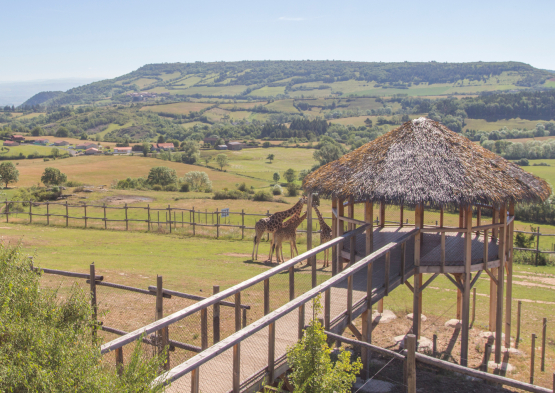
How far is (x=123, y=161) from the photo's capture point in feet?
285

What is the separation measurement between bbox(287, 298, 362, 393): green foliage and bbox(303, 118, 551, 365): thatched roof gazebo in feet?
13.4

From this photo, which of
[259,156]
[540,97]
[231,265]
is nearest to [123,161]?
[259,156]

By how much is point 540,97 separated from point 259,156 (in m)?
103

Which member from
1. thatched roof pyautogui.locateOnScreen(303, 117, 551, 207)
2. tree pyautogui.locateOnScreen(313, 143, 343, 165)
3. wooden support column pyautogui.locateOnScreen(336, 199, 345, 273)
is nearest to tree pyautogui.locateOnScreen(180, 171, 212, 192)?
tree pyautogui.locateOnScreen(313, 143, 343, 165)

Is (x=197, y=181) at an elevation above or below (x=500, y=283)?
below

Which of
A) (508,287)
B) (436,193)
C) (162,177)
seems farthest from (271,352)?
(162,177)

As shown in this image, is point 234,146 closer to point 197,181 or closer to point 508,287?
point 197,181

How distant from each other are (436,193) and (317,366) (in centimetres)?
587

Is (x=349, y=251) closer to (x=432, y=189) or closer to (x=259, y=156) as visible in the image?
(x=432, y=189)

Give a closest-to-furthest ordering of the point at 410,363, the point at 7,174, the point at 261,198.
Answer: the point at 410,363, the point at 261,198, the point at 7,174

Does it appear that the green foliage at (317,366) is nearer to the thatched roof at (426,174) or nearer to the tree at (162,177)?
the thatched roof at (426,174)

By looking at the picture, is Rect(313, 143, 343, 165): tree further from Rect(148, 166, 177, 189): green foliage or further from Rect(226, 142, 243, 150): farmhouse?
Rect(148, 166, 177, 189): green foliage

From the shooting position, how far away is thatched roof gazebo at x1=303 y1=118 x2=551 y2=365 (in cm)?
1059

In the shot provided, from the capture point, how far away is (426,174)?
1102cm
